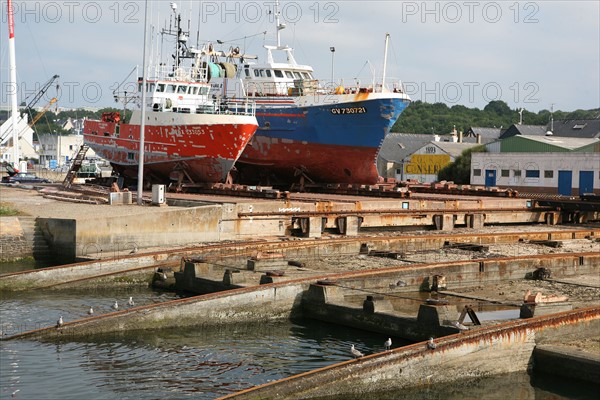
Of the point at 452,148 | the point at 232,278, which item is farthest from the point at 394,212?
the point at 452,148

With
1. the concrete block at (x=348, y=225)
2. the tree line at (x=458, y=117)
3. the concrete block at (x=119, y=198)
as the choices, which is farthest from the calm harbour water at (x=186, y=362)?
the tree line at (x=458, y=117)

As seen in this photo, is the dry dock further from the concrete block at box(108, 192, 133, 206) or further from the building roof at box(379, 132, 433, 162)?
the building roof at box(379, 132, 433, 162)

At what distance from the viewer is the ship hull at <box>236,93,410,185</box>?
1494 inches

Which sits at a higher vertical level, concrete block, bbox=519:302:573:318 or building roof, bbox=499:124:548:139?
building roof, bbox=499:124:548:139

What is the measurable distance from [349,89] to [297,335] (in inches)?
944

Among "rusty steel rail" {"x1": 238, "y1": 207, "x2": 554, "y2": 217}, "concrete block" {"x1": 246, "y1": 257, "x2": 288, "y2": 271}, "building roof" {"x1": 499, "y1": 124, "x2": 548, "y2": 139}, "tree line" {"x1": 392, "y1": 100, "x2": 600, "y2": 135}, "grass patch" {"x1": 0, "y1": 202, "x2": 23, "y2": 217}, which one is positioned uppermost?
"tree line" {"x1": 392, "y1": 100, "x2": 600, "y2": 135}

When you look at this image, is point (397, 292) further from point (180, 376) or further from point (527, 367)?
point (180, 376)

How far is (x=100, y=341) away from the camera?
15.4 metres

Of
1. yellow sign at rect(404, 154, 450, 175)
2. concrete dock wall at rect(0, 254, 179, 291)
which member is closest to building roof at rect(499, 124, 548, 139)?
yellow sign at rect(404, 154, 450, 175)

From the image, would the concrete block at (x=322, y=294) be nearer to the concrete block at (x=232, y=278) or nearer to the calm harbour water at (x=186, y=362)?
the calm harbour water at (x=186, y=362)

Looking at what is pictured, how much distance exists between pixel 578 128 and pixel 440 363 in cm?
6602

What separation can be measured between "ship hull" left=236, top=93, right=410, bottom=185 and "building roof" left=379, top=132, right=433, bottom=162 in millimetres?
31163

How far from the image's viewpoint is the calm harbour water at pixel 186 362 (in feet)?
42.4

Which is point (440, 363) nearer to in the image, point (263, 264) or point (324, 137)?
point (263, 264)
